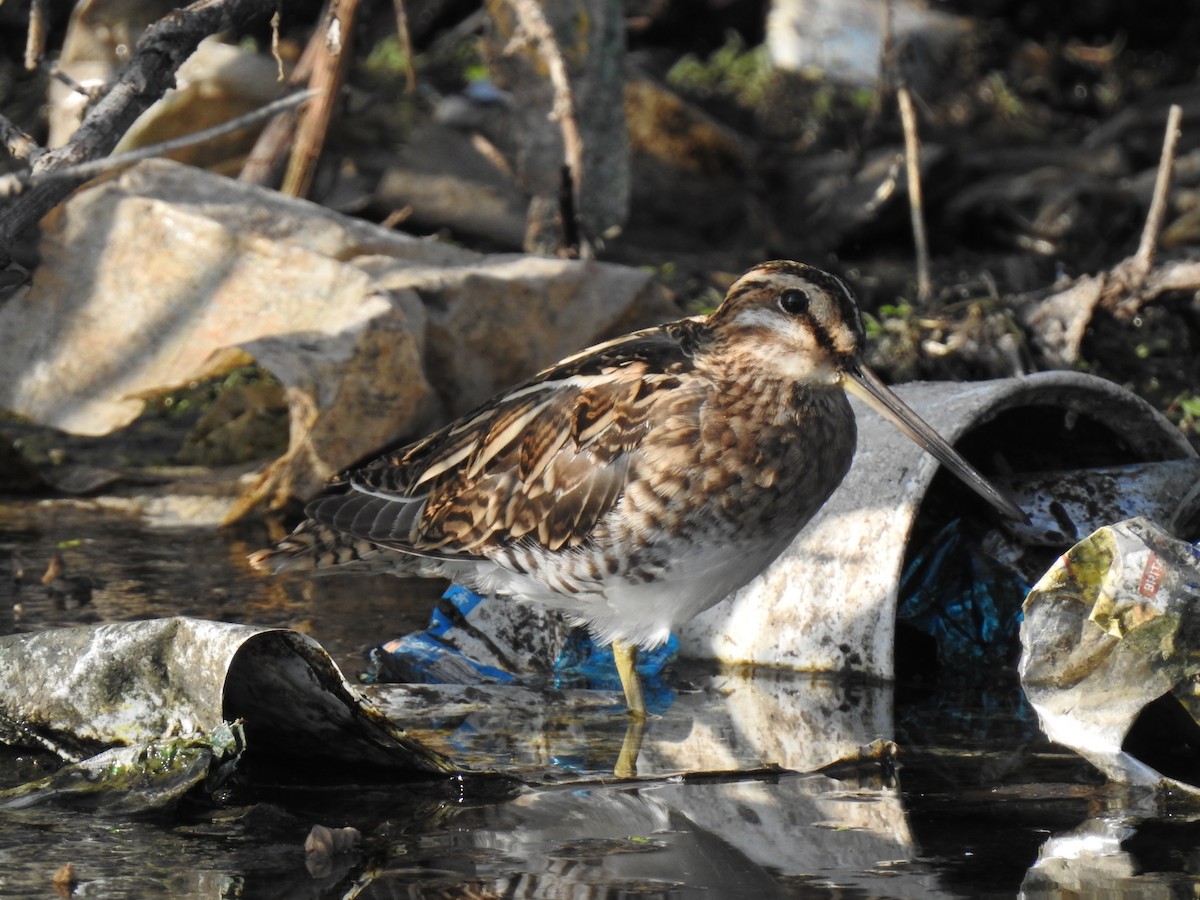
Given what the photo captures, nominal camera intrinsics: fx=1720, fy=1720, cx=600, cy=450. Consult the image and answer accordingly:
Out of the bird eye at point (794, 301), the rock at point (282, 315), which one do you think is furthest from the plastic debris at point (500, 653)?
the rock at point (282, 315)

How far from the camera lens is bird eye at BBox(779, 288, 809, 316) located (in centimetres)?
442

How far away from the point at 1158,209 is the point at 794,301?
293cm

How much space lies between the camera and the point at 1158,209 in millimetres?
6754

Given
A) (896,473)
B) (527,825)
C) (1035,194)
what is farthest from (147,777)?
(1035,194)

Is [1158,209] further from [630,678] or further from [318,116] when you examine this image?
[318,116]

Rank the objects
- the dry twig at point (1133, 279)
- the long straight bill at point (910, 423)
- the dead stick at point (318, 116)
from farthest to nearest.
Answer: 1. the dead stick at point (318, 116)
2. the dry twig at point (1133, 279)
3. the long straight bill at point (910, 423)

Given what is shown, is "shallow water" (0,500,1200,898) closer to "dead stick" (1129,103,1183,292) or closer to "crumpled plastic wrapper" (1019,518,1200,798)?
"crumpled plastic wrapper" (1019,518,1200,798)

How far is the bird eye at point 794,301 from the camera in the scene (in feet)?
14.5

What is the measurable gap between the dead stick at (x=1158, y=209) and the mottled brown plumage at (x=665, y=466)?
2.72 m

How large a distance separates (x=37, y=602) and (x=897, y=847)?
2970 mm

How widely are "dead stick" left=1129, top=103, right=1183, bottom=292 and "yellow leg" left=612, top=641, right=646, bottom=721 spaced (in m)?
3.26

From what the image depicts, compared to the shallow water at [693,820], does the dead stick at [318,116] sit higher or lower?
higher

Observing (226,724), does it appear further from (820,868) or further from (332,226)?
(332,226)

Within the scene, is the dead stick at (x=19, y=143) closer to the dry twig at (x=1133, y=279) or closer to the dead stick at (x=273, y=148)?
the dead stick at (x=273, y=148)
